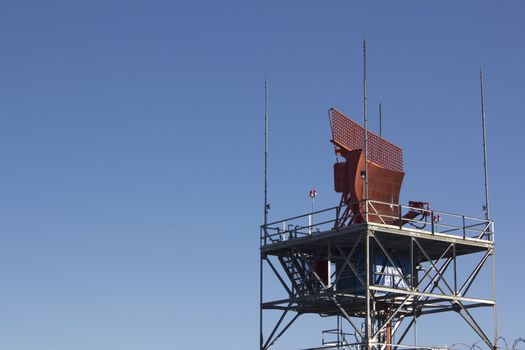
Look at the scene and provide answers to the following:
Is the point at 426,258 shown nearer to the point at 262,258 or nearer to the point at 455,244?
the point at 455,244

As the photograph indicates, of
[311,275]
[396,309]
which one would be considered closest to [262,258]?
[311,275]

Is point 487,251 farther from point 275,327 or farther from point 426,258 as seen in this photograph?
point 275,327

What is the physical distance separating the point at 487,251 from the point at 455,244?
7.59 feet

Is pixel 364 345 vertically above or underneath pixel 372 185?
underneath

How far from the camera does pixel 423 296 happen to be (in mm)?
75750

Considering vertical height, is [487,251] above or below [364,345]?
above

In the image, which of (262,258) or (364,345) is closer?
(364,345)

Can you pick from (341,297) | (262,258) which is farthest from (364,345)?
(262,258)

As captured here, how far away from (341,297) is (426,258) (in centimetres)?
538

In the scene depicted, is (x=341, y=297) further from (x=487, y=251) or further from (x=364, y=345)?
(x=487, y=251)

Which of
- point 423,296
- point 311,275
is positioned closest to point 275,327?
point 311,275

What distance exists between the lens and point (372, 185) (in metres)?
78.3

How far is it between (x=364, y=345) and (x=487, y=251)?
966 cm

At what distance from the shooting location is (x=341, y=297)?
76875 millimetres
